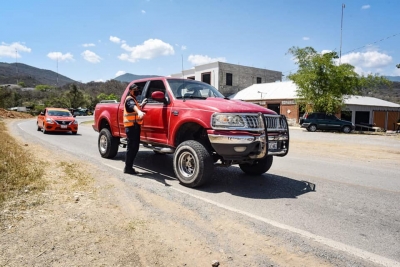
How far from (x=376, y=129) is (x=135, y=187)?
31.5m

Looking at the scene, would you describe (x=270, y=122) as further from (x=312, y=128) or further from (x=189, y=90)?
(x=312, y=128)

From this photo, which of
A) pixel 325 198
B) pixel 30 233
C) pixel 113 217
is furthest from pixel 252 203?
pixel 30 233

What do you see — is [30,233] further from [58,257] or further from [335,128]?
[335,128]

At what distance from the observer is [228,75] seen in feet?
155

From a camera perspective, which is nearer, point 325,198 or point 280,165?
point 325,198

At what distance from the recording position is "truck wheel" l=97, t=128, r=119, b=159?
26.5ft

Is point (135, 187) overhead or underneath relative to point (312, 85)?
underneath

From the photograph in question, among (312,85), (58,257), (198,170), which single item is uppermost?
(312,85)

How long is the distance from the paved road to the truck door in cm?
85

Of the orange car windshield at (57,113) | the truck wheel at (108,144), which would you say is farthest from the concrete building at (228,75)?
the truck wheel at (108,144)

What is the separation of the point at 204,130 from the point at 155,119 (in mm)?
1279

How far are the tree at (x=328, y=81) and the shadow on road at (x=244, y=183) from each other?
863 inches

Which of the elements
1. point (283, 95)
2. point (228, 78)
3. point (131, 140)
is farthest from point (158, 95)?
point (228, 78)

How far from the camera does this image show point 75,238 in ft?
10.4
